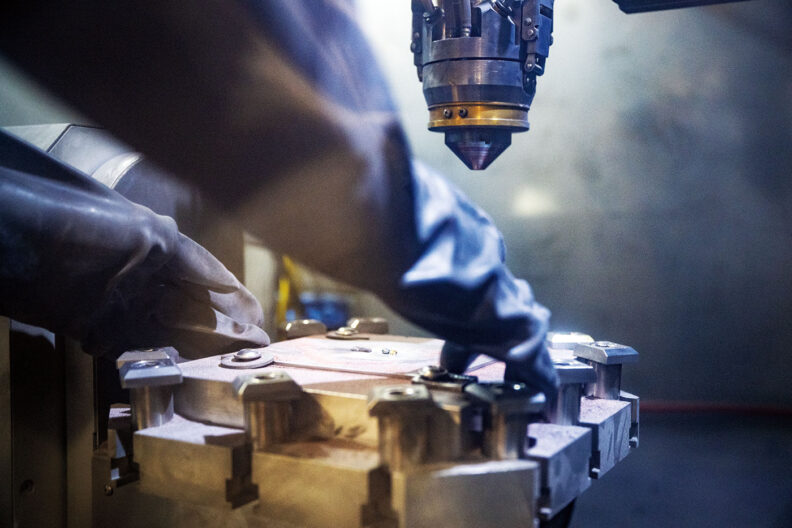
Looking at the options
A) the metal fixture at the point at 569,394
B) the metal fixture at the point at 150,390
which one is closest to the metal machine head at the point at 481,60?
the metal fixture at the point at 569,394

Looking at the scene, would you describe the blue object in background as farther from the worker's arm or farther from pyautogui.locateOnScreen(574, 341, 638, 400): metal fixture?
the worker's arm

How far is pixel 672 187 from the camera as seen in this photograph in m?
2.37

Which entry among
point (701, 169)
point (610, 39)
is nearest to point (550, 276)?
point (701, 169)

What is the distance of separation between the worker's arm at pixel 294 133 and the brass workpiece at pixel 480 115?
313mm

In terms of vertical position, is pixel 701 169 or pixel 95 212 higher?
pixel 701 169

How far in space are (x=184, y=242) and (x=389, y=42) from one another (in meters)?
1.78

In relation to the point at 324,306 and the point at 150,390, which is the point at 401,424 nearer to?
the point at 150,390

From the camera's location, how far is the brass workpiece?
39.1 inches

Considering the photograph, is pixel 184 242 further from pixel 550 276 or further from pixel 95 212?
pixel 550 276

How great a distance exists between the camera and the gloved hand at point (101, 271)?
2.41 feet

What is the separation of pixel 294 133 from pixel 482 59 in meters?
0.42

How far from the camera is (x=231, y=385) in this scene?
0.76 m

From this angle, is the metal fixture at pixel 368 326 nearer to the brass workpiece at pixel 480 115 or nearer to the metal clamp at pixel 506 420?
the brass workpiece at pixel 480 115

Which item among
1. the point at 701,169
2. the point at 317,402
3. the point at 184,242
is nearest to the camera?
the point at 317,402
